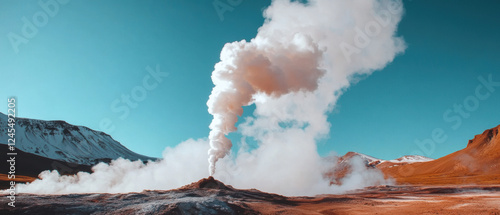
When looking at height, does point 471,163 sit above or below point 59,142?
below

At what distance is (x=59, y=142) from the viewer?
6747 inches

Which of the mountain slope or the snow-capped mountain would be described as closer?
the mountain slope

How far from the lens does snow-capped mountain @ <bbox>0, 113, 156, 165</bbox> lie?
15100cm

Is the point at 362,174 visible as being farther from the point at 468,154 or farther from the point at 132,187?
the point at 132,187

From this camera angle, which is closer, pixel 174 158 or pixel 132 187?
pixel 132 187

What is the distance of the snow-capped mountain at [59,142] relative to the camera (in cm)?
15100

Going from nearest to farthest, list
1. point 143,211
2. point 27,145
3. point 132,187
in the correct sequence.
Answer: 1. point 143,211
2. point 132,187
3. point 27,145

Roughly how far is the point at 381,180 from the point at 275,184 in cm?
6138

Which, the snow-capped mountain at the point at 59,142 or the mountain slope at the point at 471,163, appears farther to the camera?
the snow-capped mountain at the point at 59,142

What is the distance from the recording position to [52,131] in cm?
17962

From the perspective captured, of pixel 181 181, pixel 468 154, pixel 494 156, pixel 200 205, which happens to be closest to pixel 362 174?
pixel 494 156

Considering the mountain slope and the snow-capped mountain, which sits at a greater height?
the snow-capped mountain

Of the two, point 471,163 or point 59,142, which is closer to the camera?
point 471,163

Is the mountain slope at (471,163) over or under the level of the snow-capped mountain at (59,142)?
under
